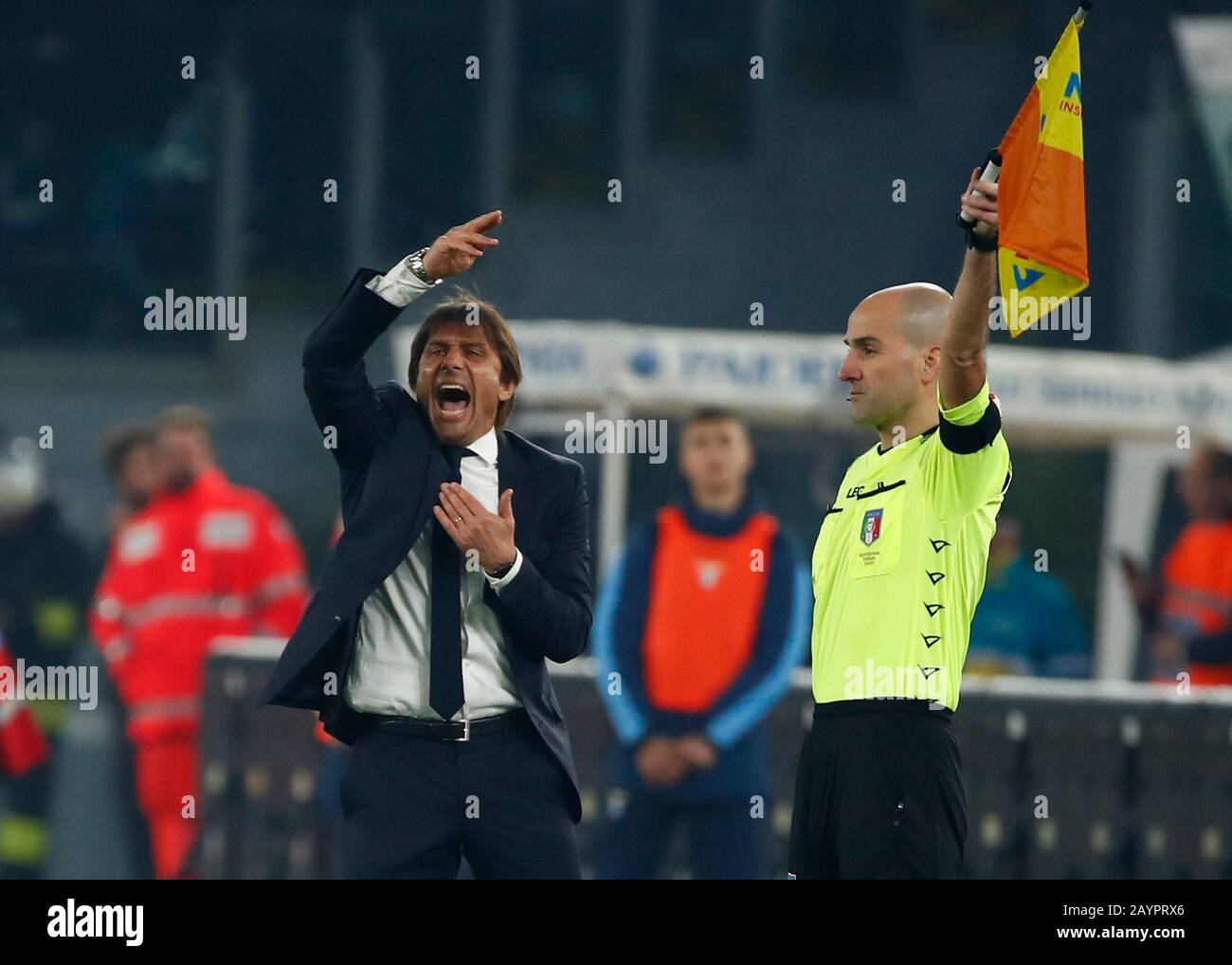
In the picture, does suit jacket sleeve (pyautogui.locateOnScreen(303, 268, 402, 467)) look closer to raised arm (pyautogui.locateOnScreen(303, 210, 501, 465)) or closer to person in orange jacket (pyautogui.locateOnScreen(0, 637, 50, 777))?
raised arm (pyautogui.locateOnScreen(303, 210, 501, 465))

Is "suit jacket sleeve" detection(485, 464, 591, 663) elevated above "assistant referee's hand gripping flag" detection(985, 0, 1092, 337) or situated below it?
below

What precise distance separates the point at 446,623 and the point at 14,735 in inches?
218

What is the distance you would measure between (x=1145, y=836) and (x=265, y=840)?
317 centimetres

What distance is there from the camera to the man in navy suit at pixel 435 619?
15.3 ft

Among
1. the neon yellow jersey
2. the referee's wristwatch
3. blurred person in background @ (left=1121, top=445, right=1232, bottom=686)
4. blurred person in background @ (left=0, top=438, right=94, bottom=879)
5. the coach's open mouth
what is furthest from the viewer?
blurred person in background @ (left=0, top=438, right=94, bottom=879)

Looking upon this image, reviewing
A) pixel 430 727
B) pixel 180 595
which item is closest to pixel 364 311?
pixel 430 727

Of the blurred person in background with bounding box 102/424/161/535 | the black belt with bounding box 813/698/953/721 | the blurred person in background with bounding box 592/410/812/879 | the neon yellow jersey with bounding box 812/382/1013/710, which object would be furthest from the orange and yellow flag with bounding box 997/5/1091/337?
the blurred person in background with bounding box 102/424/161/535

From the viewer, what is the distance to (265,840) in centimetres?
841

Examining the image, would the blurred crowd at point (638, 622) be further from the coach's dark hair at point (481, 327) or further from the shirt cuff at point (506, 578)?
the shirt cuff at point (506, 578)

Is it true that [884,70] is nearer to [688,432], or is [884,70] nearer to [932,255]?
[932,255]

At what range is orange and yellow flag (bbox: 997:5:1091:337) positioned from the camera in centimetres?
438

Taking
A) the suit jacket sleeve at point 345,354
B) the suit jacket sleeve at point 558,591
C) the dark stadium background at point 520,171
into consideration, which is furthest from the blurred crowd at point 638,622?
the dark stadium background at point 520,171

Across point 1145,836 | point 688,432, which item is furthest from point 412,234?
point 1145,836

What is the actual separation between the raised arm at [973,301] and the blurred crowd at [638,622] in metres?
3.69
